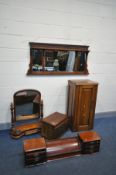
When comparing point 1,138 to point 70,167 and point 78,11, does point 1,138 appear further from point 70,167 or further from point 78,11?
point 78,11

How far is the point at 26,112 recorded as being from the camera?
2.68 m

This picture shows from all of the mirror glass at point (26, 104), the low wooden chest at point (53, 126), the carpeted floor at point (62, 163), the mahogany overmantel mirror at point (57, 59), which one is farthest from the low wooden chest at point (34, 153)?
the mahogany overmantel mirror at point (57, 59)

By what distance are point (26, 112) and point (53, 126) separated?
23.6 inches

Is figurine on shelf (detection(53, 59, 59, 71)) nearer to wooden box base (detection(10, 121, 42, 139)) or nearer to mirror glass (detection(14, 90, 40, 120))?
mirror glass (detection(14, 90, 40, 120))

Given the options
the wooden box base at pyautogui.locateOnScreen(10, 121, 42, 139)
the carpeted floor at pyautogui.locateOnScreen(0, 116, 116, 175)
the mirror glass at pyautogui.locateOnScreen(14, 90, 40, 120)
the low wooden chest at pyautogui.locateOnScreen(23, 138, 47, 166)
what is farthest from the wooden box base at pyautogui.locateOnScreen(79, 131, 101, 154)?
the mirror glass at pyautogui.locateOnScreen(14, 90, 40, 120)

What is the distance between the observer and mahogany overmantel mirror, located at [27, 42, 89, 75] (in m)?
2.64

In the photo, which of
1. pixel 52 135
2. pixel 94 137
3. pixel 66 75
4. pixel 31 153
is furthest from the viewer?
pixel 66 75

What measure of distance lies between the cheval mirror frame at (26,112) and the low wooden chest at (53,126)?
200 millimetres

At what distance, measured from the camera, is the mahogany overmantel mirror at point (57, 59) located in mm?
2639

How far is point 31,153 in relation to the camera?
1.88m

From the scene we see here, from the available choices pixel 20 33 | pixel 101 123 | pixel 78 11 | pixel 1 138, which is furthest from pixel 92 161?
pixel 78 11

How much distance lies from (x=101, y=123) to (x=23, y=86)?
5.73 feet

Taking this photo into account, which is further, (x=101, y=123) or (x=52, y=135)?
(x=101, y=123)

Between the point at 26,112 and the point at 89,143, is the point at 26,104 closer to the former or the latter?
the point at 26,112
